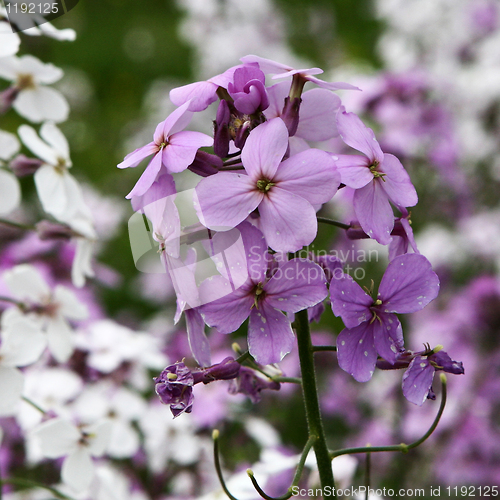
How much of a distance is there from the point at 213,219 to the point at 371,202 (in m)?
0.17

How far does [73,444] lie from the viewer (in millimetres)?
914

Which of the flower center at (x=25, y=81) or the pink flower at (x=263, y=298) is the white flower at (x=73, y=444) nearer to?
the pink flower at (x=263, y=298)

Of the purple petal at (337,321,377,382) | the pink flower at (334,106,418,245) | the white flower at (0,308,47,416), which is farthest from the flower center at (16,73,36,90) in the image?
the purple petal at (337,321,377,382)

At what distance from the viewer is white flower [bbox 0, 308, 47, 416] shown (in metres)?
0.84

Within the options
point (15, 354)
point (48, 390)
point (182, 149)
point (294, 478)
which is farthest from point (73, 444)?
point (182, 149)

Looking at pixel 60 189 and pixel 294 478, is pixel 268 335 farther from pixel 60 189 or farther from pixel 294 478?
pixel 60 189

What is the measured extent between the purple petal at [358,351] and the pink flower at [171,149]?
24cm

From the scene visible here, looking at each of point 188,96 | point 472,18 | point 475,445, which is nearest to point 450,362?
point 188,96

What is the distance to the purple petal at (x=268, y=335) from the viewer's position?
59cm

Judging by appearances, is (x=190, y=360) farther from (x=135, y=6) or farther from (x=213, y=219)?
(x=135, y=6)

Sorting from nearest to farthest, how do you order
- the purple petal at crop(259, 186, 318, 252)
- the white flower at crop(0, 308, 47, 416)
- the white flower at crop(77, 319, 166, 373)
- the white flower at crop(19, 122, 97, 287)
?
the purple petal at crop(259, 186, 318, 252)
the white flower at crop(0, 308, 47, 416)
the white flower at crop(19, 122, 97, 287)
the white flower at crop(77, 319, 166, 373)

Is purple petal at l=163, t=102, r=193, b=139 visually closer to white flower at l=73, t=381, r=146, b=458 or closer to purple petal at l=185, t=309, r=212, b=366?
purple petal at l=185, t=309, r=212, b=366

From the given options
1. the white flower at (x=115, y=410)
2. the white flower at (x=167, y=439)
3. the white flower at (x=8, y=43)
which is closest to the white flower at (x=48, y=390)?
the white flower at (x=115, y=410)

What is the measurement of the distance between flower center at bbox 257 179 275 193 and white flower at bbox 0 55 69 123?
575 millimetres
